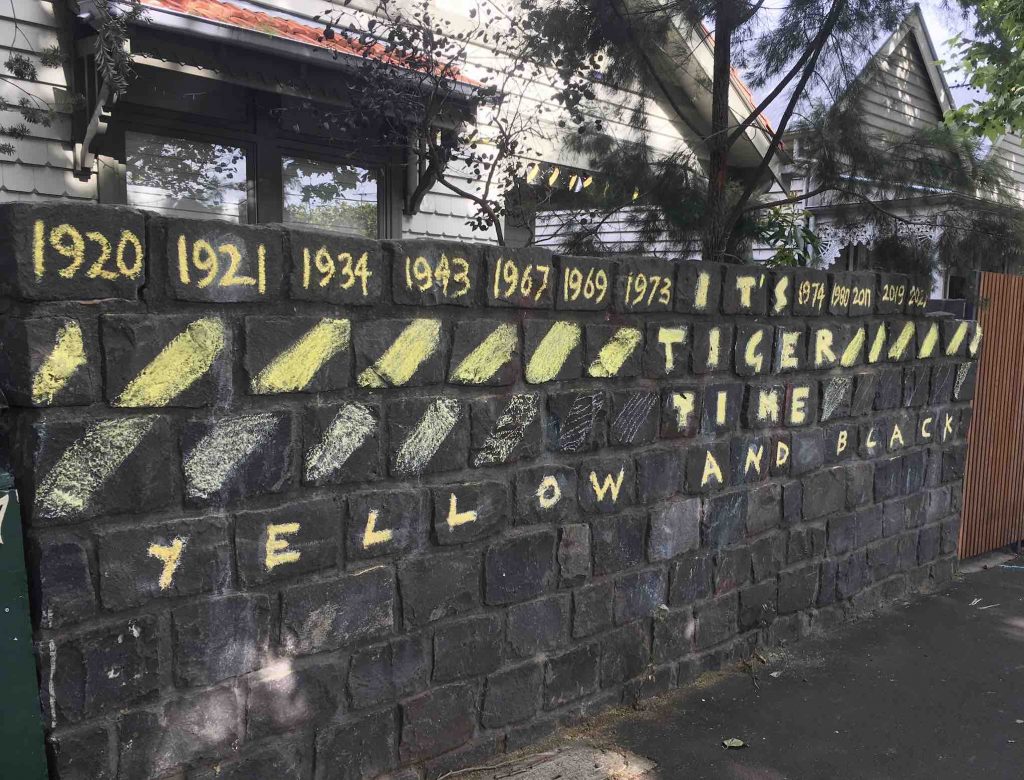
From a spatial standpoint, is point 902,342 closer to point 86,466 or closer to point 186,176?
point 86,466

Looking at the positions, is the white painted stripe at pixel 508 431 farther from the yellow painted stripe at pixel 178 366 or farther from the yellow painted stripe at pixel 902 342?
the yellow painted stripe at pixel 902 342

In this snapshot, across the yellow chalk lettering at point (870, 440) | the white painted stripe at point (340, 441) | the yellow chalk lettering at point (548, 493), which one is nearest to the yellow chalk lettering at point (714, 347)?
the yellow chalk lettering at point (548, 493)

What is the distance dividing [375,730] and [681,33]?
4499mm

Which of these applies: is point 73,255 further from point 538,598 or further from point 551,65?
point 551,65

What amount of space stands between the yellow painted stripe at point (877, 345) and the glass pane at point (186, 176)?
4477 mm

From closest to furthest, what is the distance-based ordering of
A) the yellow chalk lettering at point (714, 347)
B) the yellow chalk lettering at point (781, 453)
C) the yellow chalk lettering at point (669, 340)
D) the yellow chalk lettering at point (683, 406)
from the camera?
the yellow chalk lettering at point (669, 340)
the yellow chalk lettering at point (683, 406)
the yellow chalk lettering at point (714, 347)
the yellow chalk lettering at point (781, 453)

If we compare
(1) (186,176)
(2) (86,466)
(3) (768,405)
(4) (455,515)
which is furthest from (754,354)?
(1) (186,176)

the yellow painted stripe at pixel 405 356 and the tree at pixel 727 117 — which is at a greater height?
the tree at pixel 727 117

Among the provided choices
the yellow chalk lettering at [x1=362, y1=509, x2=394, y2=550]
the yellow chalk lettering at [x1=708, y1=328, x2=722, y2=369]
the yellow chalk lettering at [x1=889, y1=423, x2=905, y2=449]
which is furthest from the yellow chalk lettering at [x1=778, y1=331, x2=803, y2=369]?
the yellow chalk lettering at [x1=362, y1=509, x2=394, y2=550]

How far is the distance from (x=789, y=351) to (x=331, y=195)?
4218mm

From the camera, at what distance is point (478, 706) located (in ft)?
10.1

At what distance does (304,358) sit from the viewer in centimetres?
251

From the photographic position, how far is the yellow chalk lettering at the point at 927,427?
17.3 feet

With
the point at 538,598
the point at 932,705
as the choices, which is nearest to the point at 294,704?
the point at 538,598
